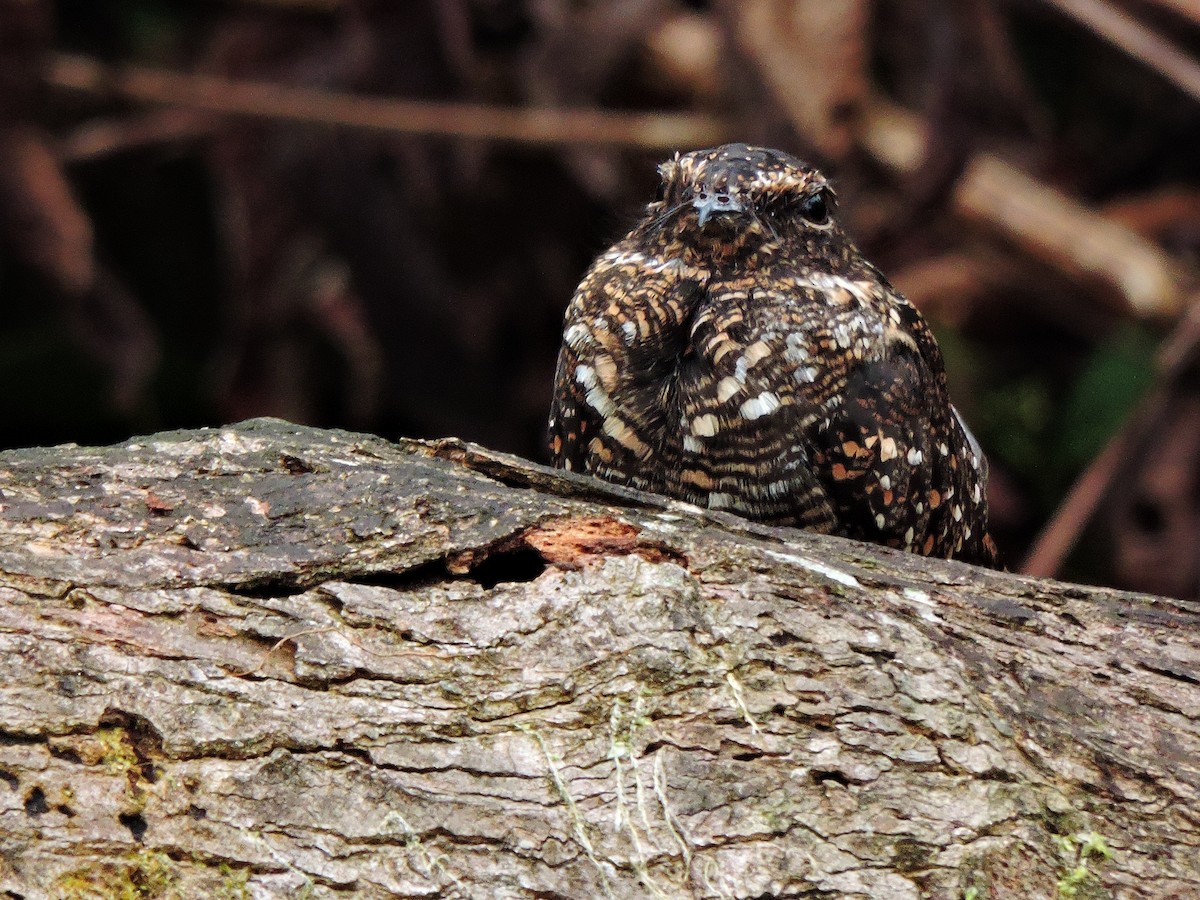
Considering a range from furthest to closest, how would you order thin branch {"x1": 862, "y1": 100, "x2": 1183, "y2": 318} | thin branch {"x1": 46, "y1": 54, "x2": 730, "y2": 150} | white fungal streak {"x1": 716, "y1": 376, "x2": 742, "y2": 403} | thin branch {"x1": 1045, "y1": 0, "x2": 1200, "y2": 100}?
thin branch {"x1": 862, "y1": 100, "x2": 1183, "y2": 318} < thin branch {"x1": 46, "y1": 54, "x2": 730, "y2": 150} < thin branch {"x1": 1045, "y1": 0, "x2": 1200, "y2": 100} < white fungal streak {"x1": 716, "y1": 376, "x2": 742, "y2": 403}

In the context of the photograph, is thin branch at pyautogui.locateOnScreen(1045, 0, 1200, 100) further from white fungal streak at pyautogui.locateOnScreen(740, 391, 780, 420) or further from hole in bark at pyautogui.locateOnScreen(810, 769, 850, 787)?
hole in bark at pyautogui.locateOnScreen(810, 769, 850, 787)

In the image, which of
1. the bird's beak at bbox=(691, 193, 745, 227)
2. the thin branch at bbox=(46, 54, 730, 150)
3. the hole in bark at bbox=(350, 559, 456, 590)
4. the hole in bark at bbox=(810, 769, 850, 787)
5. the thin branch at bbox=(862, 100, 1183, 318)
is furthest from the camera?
the thin branch at bbox=(862, 100, 1183, 318)

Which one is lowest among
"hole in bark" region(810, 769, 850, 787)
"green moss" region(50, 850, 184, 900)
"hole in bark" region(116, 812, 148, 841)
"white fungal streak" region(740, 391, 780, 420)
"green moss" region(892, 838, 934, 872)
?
"green moss" region(50, 850, 184, 900)

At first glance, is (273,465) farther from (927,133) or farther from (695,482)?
(927,133)

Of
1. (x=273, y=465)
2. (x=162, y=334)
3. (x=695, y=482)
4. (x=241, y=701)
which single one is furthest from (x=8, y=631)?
(x=162, y=334)

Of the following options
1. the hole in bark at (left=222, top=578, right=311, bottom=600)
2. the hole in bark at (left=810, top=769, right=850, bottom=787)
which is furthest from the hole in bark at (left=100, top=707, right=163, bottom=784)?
the hole in bark at (left=810, top=769, right=850, bottom=787)

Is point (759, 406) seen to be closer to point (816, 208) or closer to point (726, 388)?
point (726, 388)
